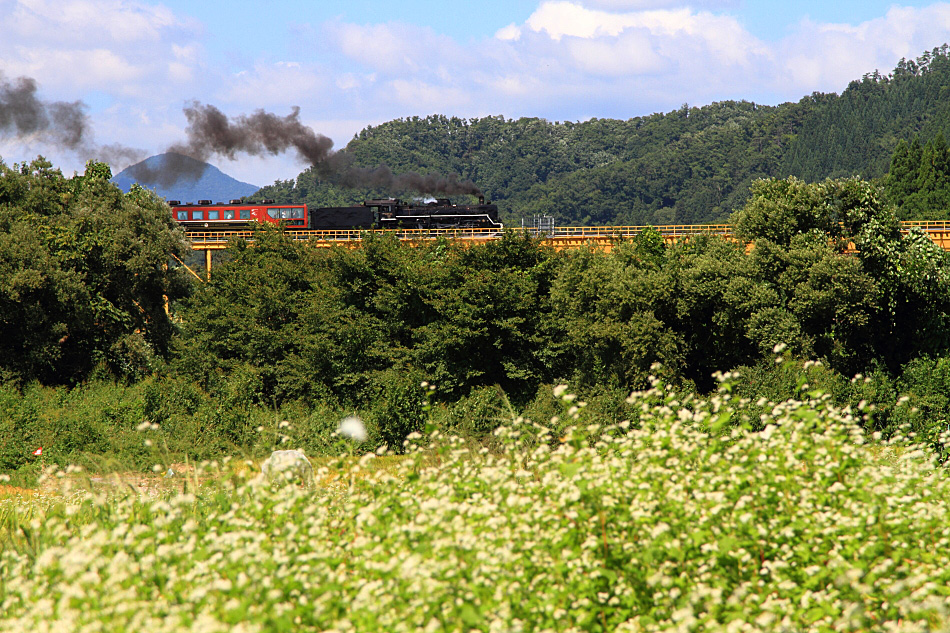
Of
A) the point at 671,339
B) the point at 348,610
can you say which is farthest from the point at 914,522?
the point at 671,339

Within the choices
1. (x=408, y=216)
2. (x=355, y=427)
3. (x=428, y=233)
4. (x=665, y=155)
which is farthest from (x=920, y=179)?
(x=665, y=155)

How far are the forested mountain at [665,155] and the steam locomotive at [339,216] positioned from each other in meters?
73.0

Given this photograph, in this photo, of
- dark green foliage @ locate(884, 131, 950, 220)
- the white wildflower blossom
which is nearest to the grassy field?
the white wildflower blossom

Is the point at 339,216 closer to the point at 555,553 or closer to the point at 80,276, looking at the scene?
the point at 80,276

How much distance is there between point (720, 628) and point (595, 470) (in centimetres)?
215

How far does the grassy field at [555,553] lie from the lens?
5836 millimetres

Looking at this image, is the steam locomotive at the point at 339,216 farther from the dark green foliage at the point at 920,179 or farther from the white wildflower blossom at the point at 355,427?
the dark green foliage at the point at 920,179

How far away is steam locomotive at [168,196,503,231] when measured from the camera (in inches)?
2004

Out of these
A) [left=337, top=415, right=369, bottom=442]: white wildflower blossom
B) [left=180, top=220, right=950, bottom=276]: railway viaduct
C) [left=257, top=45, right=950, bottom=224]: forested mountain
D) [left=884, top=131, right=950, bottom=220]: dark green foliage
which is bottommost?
[left=337, top=415, right=369, bottom=442]: white wildflower blossom

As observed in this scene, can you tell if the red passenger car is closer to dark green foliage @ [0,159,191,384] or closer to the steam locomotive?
the steam locomotive

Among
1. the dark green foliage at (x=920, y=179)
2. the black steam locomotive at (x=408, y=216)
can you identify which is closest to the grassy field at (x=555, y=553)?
the black steam locomotive at (x=408, y=216)

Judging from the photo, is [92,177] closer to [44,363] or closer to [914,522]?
[44,363]

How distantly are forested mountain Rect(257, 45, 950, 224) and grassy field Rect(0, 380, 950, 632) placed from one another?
118m

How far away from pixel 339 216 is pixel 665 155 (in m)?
109
